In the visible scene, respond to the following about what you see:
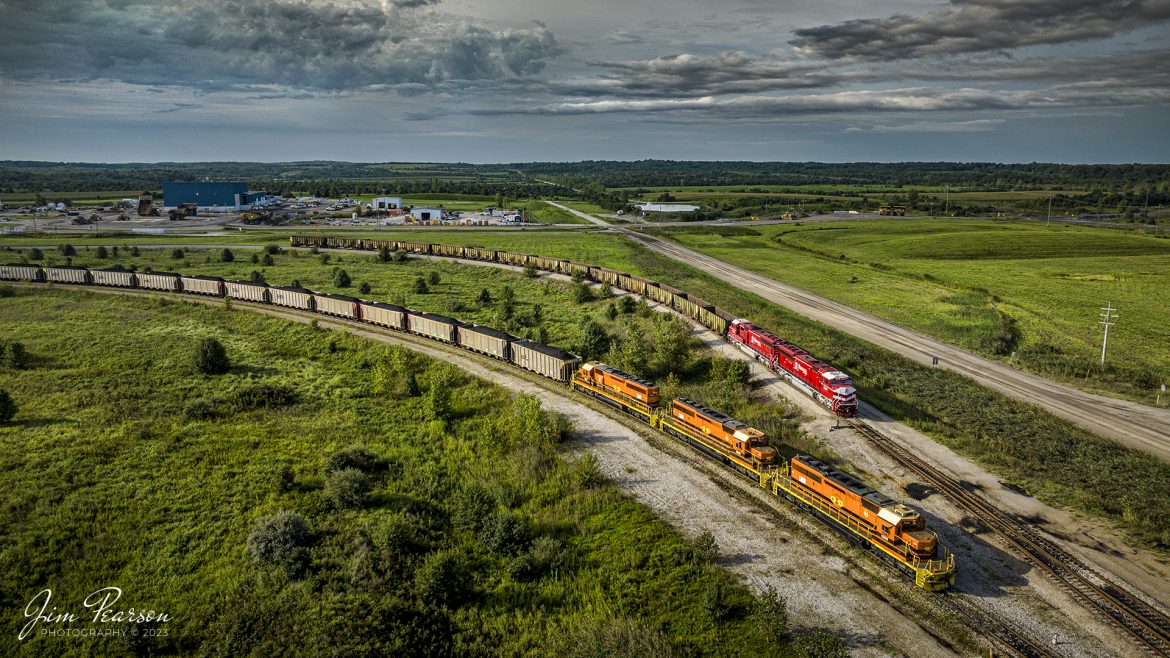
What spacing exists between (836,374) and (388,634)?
30369mm

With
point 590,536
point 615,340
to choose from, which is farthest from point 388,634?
point 615,340

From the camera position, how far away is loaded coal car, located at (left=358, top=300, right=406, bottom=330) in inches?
2454

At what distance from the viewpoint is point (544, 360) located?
Answer: 4834 cm

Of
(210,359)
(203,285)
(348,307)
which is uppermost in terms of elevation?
(203,285)

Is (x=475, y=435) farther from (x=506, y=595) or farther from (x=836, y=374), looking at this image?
(x=836, y=374)

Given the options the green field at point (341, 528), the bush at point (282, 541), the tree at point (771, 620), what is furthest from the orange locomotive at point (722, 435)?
the bush at point (282, 541)

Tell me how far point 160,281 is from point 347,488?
223 feet

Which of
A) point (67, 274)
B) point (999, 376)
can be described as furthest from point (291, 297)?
point (999, 376)

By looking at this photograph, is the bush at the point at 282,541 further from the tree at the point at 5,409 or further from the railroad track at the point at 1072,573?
the railroad track at the point at 1072,573

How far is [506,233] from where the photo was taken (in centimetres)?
14562

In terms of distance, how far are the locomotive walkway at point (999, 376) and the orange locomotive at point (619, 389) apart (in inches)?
1264

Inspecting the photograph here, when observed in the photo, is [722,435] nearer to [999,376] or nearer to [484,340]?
[484,340]

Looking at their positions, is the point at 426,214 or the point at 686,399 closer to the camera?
the point at 686,399

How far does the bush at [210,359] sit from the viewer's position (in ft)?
163
